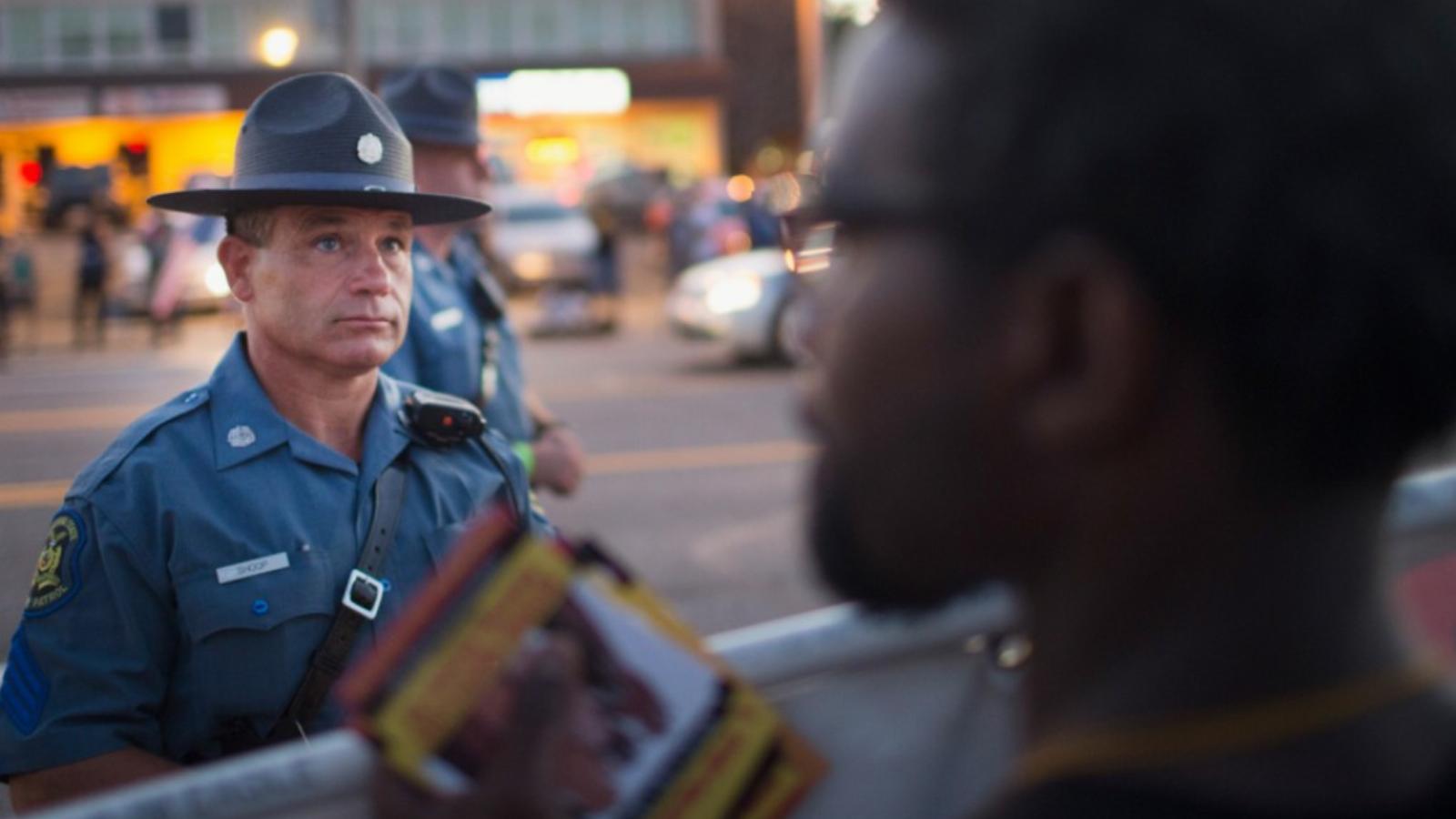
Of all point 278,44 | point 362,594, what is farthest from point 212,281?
point 362,594

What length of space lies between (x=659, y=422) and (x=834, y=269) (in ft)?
40.6

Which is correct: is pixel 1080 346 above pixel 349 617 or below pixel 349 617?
above

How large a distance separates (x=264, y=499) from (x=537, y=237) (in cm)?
2683

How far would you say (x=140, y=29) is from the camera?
54625 mm

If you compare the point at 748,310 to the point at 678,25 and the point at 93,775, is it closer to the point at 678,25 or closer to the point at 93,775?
the point at 93,775

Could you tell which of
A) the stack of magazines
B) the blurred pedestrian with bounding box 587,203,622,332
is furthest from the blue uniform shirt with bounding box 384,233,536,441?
the blurred pedestrian with bounding box 587,203,622,332

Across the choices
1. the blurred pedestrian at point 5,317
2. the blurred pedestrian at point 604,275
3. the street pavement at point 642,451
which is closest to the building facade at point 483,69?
the blurred pedestrian at point 604,275

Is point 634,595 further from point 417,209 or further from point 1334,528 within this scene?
point 417,209

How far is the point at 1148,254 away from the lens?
1.07 meters

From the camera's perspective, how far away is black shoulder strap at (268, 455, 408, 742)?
2785 mm

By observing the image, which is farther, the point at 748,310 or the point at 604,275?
the point at 604,275

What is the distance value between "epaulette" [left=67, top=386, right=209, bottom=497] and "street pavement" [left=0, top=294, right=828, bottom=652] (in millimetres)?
1848

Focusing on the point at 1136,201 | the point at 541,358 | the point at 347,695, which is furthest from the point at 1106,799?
the point at 541,358

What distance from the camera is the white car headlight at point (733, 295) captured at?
17.0 meters
